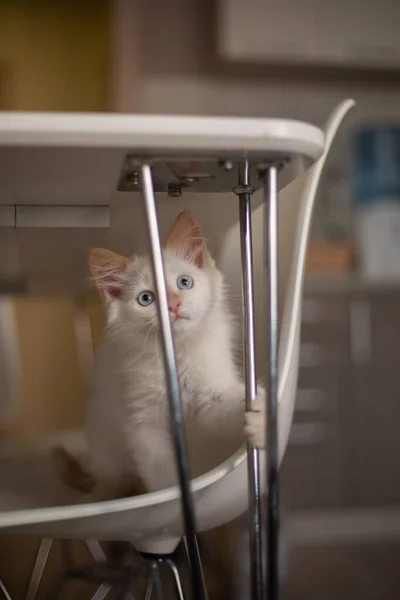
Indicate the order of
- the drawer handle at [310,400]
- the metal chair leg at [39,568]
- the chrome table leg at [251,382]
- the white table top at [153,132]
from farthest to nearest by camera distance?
1. the drawer handle at [310,400]
2. the metal chair leg at [39,568]
3. the chrome table leg at [251,382]
4. the white table top at [153,132]

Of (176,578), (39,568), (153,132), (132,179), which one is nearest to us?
(153,132)

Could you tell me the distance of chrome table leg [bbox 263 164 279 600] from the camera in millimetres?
538

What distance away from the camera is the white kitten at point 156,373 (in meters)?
0.78

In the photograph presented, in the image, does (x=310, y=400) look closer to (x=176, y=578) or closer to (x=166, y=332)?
(x=176, y=578)

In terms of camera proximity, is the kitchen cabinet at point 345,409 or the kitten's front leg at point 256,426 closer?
the kitten's front leg at point 256,426

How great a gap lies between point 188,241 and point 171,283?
63mm

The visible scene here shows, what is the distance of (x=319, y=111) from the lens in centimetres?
214

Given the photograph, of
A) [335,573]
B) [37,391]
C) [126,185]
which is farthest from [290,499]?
[126,185]

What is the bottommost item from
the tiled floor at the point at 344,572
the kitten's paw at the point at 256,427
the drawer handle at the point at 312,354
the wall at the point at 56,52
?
the tiled floor at the point at 344,572

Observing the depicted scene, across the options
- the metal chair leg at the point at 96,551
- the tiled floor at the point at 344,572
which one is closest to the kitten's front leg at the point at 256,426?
the metal chair leg at the point at 96,551

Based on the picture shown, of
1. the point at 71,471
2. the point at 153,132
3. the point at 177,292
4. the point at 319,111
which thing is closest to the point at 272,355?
the point at 153,132

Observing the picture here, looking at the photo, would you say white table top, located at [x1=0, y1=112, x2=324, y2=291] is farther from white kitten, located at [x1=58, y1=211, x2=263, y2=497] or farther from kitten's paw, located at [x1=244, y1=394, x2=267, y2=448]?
kitten's paw, located at [x1=244, y1=394, x2=267, y2=448]

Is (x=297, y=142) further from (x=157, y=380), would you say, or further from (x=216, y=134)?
(x=157, y=380)

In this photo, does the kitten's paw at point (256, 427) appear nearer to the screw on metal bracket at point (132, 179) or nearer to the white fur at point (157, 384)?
the white fur at point (157, 384)
